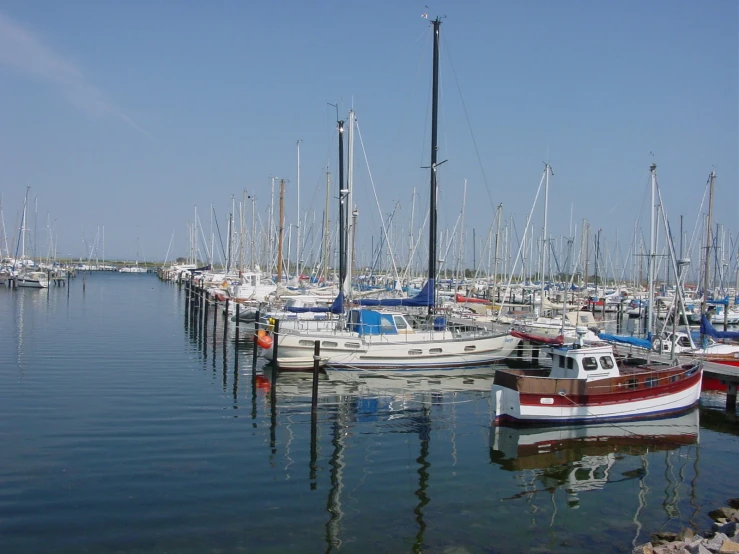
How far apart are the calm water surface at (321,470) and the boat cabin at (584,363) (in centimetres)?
202

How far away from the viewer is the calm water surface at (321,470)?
12984 mm

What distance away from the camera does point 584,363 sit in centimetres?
2256

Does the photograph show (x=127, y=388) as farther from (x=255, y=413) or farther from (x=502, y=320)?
(x=502, y=320)

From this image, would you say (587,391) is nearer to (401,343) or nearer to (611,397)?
(611,397)

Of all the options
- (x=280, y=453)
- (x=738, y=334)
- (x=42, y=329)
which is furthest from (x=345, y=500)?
(x=42, y=329)

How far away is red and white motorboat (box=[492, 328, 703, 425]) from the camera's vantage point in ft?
70.6

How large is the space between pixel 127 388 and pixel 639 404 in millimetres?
19653

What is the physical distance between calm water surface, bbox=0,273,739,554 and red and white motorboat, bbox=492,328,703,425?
70 cm

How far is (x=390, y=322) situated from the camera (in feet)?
107

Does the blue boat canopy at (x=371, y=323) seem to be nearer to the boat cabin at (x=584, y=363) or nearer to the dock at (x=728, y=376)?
the boat cabin at (x=584, y=363)

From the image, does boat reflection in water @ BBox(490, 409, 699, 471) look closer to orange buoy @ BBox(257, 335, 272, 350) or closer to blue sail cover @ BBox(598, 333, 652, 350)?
blue sail cover @ BBox(598, 333, 652, 350)

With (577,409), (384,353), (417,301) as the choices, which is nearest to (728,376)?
(577,409)

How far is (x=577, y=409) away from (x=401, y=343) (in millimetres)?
11111

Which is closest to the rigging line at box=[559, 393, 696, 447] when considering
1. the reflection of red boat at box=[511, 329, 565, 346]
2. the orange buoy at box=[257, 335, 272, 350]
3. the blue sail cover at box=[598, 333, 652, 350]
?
the blue sail cover at box=[598, 333, 652, 350]
